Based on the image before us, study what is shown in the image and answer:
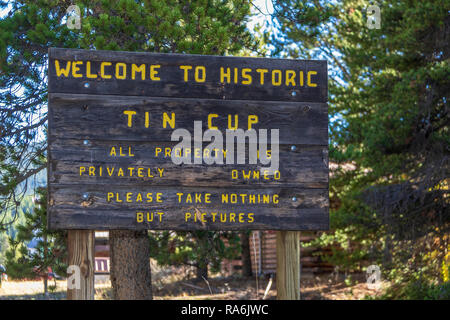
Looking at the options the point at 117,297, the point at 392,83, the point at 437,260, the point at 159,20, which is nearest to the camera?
the point at 159,20

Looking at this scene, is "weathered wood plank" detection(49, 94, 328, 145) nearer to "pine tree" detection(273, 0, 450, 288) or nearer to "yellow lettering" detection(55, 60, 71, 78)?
"yellow lettering" detection(55, 60, 71, 78)

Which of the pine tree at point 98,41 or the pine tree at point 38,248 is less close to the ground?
the pine tree at point 98,41

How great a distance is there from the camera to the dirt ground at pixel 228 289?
16.0 meters

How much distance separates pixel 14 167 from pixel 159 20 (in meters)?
3.16

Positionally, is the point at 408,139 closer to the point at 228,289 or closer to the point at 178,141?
the point at 228,289

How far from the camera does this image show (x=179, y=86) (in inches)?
178

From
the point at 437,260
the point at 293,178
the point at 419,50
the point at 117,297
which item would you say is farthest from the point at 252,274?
the point at 293,178

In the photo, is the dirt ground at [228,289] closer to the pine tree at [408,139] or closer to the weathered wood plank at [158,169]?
the pine tree at [408,139]

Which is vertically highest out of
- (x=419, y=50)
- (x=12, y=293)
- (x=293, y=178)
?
(x=419, y=50)

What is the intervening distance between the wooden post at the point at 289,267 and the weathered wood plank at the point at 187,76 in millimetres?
1174

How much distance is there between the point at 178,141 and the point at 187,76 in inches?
21.1

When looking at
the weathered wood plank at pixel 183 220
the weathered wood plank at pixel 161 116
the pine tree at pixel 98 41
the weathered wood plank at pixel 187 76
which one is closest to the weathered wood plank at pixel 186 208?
the weathered wood plank at pixel 183 220

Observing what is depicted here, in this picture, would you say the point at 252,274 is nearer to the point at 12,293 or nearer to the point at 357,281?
the point at 357,281

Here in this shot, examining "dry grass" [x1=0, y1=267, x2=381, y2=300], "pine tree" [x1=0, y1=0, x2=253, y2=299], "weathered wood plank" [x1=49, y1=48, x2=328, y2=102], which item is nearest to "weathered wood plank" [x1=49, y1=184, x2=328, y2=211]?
"weathered wood plank" [x1=49, y1=48, x2=328, y2=102]
